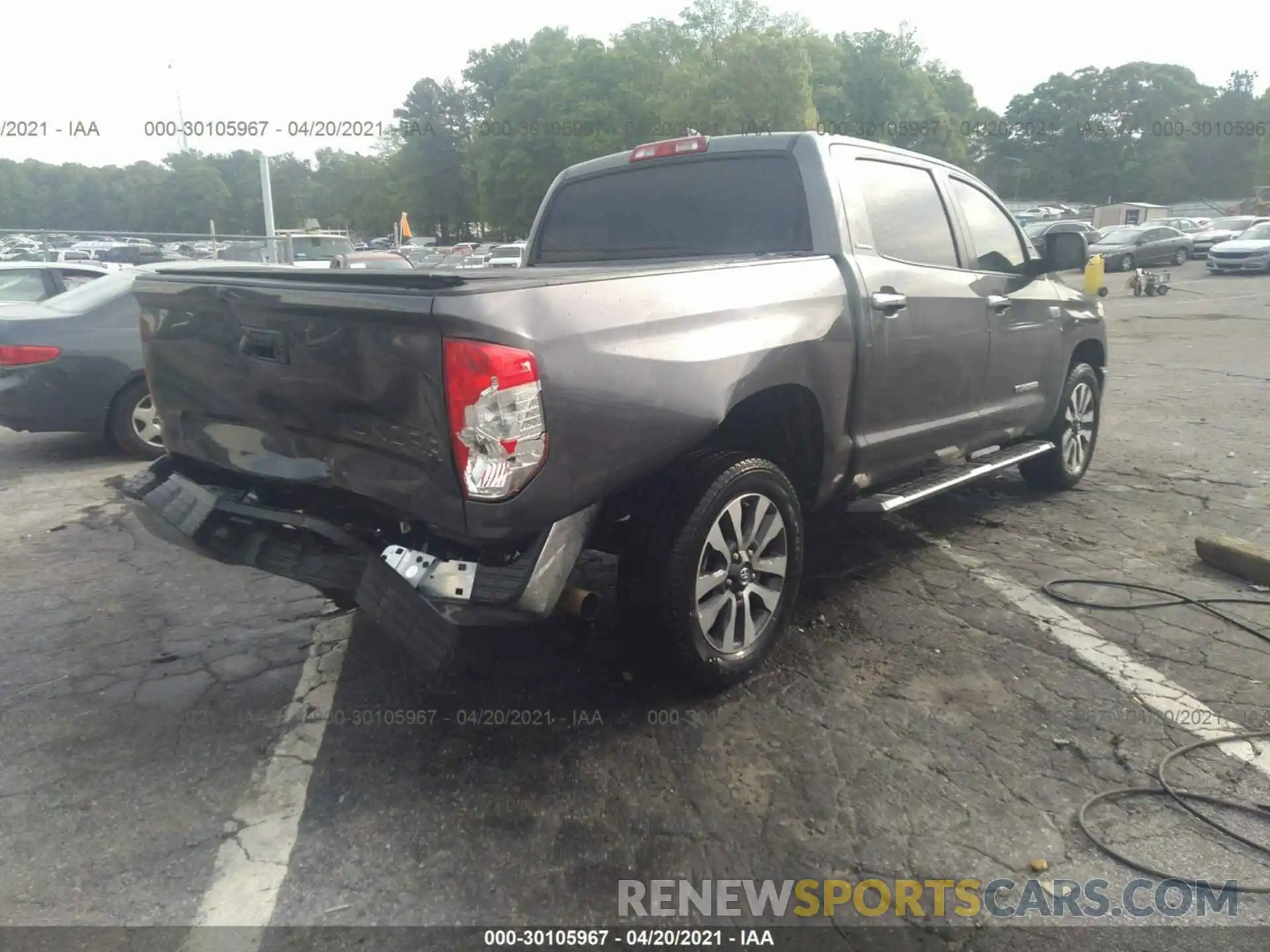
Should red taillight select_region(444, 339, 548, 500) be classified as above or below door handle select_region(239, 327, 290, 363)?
below

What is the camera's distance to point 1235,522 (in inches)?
213

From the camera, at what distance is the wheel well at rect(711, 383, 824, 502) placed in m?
3.53

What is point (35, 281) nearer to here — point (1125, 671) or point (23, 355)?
point (23, 355)

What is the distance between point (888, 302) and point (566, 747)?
2239 millimetres

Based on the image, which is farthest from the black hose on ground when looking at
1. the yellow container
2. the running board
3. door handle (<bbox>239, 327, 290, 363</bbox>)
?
the yellow container

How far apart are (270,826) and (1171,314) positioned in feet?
67.9

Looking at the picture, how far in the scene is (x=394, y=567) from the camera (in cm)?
272

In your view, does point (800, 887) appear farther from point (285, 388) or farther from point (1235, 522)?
point (1235, 522)

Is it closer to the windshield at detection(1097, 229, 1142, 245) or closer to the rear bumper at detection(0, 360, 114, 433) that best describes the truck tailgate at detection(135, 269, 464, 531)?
the rear bumper at detection(0, 360, 114, 433)

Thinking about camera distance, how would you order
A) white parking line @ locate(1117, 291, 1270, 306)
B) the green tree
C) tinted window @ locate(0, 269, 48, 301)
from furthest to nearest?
the green tree, white parking line @ locate(1117, 291, 1270, 306), tinted window @ locate(0, 269, 48, 301)

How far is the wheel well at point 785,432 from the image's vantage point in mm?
3531

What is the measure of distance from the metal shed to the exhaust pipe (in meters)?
56.6

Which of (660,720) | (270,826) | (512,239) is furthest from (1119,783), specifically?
(512,239)

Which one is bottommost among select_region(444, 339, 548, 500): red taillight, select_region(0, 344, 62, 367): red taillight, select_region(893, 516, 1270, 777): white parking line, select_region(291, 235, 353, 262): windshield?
select_region(893, 516, 1270, 777): white parking line
